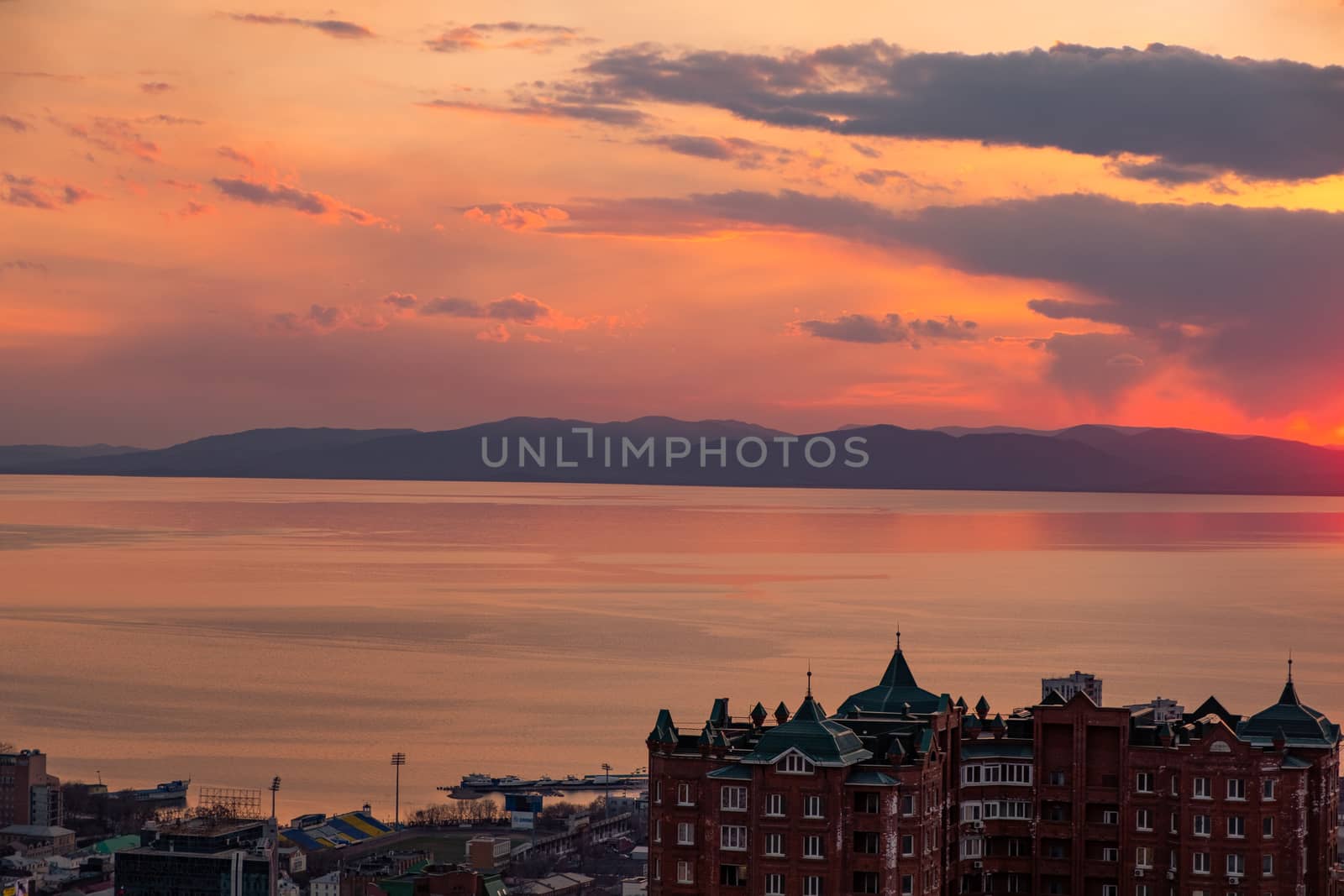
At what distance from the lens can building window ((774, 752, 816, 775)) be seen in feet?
177

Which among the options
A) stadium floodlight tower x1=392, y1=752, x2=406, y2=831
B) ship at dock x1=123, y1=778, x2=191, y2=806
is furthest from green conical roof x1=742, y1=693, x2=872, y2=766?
ship at dock x1=123, y1=778, x2=191, y2=806

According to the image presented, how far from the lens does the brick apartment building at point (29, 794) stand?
11388 cm

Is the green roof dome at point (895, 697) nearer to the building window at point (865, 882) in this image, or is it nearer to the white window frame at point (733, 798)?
the white window frame at point (733, 798)

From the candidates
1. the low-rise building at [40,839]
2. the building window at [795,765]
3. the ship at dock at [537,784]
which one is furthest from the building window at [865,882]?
the low-rise building at [40,839]

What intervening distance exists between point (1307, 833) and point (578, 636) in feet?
420

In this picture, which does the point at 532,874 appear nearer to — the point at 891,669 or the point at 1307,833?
the point at 891,669

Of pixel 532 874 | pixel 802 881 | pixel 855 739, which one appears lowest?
pixel 532 874

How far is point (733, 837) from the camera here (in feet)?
182

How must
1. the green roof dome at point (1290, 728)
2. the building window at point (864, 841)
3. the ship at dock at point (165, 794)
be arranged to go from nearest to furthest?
1. the building window at point (864, 841)
2. the green roof dome at point (1290, 728)
3. the ship at dock at point (165, 794)

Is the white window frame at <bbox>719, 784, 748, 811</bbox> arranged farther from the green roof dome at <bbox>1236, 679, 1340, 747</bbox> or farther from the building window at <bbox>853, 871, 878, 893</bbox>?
the green roof dome at <bbox>1236, 679, 1340, 747</bbox>

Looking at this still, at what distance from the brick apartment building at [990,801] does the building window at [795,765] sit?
5 centimetres

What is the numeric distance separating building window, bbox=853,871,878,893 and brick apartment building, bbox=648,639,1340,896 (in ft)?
0.17

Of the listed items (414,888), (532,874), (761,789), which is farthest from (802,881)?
(532,874)

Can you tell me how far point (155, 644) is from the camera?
7185 inches
